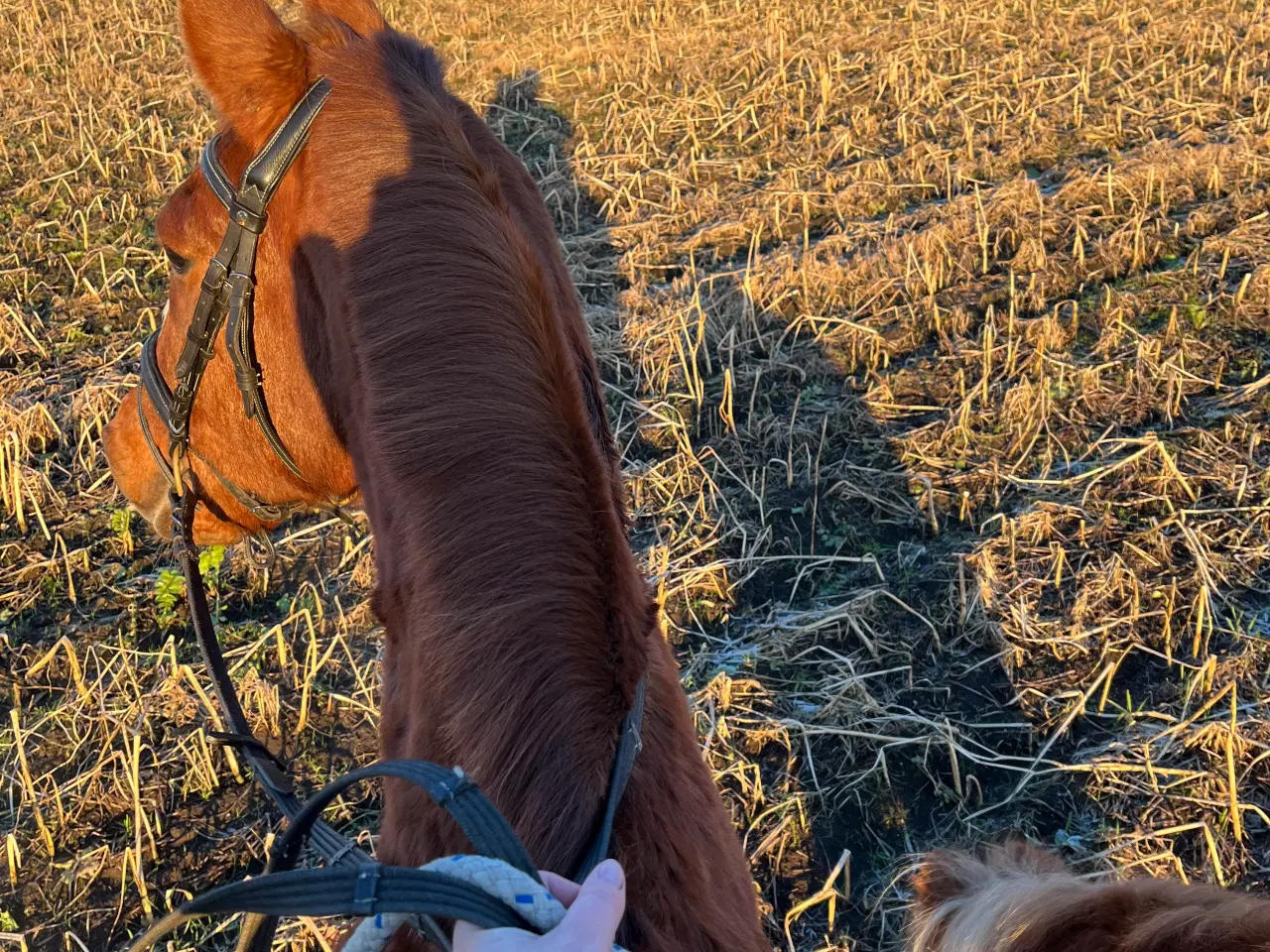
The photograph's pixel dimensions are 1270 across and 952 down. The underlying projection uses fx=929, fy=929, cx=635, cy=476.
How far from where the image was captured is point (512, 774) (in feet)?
4.78

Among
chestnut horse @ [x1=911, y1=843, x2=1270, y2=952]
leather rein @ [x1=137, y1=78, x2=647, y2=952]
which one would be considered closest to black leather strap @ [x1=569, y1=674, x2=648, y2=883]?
leather rein @ [x1=137, y1=78, x2=647, y2=952]

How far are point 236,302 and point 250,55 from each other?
0.52 m

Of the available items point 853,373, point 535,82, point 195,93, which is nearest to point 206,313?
point 853,373

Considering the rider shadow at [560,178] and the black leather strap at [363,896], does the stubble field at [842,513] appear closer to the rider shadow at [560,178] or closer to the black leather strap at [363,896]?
the rider shadow at [560,178]

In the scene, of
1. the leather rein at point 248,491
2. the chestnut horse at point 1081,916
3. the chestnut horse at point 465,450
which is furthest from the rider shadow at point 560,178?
the chestnut horse at point 1081,916

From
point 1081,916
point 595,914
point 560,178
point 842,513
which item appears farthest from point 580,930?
point 560,178

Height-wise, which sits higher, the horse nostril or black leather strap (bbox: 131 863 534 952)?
black leather strap (bbox: 131 863 534 952)

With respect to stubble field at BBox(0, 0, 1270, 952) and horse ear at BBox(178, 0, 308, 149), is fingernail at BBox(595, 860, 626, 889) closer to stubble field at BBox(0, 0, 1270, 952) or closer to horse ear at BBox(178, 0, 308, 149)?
horse ear at BBox(178, 0, 308, 149)

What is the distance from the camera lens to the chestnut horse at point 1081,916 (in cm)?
176

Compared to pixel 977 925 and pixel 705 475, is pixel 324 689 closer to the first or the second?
pixel 705 475

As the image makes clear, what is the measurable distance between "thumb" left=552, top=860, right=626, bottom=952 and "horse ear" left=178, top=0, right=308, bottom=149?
5.30ft

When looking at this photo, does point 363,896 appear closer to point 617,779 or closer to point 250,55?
point 617,779

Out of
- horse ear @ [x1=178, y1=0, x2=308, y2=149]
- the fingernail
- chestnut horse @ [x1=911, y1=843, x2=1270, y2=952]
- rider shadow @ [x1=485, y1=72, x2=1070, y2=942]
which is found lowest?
rider shadow @ [x1=485, y1=72, x2=1070, y2=942]

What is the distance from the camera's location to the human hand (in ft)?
3.67
